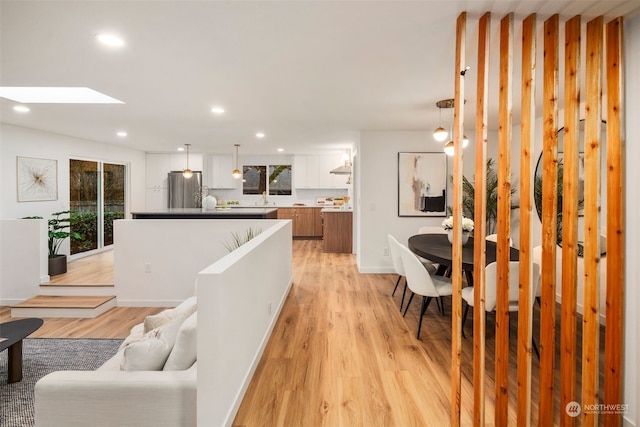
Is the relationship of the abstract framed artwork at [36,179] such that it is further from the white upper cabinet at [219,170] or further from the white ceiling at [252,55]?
the white upper cabinet at [219,170]

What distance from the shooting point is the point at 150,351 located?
167 cm

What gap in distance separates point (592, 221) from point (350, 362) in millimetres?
1893

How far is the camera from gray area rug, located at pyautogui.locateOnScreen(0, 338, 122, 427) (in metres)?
2.19

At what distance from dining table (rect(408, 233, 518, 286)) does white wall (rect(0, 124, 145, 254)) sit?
5.81 metres

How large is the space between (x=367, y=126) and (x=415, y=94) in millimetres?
1637

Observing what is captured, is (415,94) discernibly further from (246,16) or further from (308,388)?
(308,388)

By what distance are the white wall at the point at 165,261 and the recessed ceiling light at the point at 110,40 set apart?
2.25 m

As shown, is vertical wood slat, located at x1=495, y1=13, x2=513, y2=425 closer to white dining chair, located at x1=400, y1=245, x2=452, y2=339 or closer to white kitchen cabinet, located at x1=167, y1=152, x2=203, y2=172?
white dining chair, located at x1=400, y1=245, x2=452, y2=339

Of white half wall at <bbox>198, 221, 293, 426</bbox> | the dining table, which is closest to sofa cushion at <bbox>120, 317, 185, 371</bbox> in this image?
white half wall at <bbox>198, 221, 293, 426</bbox>

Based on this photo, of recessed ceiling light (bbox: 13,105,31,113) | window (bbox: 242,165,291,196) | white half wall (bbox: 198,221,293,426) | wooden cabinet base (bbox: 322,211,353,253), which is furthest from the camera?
window (bbox: 242,165,291,196)

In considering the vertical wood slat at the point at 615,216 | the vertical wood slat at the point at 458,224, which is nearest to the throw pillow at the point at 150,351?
the vertical wood slat at the point at 458,224

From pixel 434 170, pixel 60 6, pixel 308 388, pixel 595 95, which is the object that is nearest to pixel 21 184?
pixel 60 6

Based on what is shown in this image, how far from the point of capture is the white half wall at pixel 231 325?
63.2 inches

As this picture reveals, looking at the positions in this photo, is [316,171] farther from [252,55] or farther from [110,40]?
[110,40]
